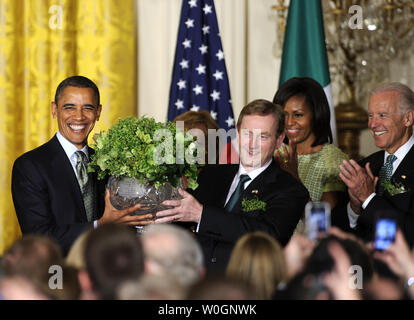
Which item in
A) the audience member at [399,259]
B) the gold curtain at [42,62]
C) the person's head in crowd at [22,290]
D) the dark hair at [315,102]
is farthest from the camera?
the gold curtain at [42,62]

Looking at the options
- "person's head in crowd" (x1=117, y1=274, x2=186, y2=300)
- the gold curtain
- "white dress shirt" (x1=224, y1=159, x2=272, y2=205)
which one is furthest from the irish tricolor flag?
"person's head in crowd" (x1=117, y1=274, x2=186, y2=300)

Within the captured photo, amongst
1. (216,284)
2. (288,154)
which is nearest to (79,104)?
(288,154)

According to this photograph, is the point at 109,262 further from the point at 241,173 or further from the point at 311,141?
the point at 311,141

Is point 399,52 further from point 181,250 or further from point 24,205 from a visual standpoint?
point 181,250

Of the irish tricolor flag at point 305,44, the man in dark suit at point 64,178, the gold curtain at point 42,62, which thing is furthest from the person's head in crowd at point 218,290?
the gold curtain at point 42,62

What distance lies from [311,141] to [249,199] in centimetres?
111

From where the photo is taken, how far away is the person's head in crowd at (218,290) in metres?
1.68

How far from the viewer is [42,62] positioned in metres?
5.64

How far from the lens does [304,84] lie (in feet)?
13.5

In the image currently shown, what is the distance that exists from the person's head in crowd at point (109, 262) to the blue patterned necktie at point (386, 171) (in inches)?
80.8

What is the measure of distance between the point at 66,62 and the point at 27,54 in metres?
0.34

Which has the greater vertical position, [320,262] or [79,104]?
[79,104]

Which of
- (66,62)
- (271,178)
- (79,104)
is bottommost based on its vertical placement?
(271,178)
